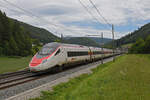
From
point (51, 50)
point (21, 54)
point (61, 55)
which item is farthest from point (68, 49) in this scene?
point (21, 54)

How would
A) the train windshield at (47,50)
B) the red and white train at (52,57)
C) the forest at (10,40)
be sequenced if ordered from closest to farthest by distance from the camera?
the red and white train at (52,57) < the train windshield at (47,50) < the forest at (10,40)

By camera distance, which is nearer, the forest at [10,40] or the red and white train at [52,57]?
the red and white train at [52,57]

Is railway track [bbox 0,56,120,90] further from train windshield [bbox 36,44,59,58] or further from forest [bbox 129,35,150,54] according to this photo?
forest [bbox 129,35,150,54]

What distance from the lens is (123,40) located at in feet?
540

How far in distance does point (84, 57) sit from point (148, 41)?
219 ft

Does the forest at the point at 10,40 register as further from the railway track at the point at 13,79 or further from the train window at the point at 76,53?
the railway track at the point at 13,79

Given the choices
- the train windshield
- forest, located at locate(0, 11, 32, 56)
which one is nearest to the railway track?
the train windshield

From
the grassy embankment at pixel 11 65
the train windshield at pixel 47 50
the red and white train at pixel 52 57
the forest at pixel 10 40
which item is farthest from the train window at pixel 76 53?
the forest at pixel 10 40

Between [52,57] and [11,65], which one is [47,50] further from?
[11,65]

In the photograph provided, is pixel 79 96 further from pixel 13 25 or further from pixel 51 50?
pixel 13 25

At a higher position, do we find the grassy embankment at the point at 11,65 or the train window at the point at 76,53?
the train window at the point at 76,53

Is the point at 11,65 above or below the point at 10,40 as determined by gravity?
below

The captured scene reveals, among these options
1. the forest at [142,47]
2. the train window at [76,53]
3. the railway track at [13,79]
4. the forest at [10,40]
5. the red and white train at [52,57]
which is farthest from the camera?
the forest at [142,47]

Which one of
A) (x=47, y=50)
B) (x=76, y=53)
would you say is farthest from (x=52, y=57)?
(x=76, y=53)
